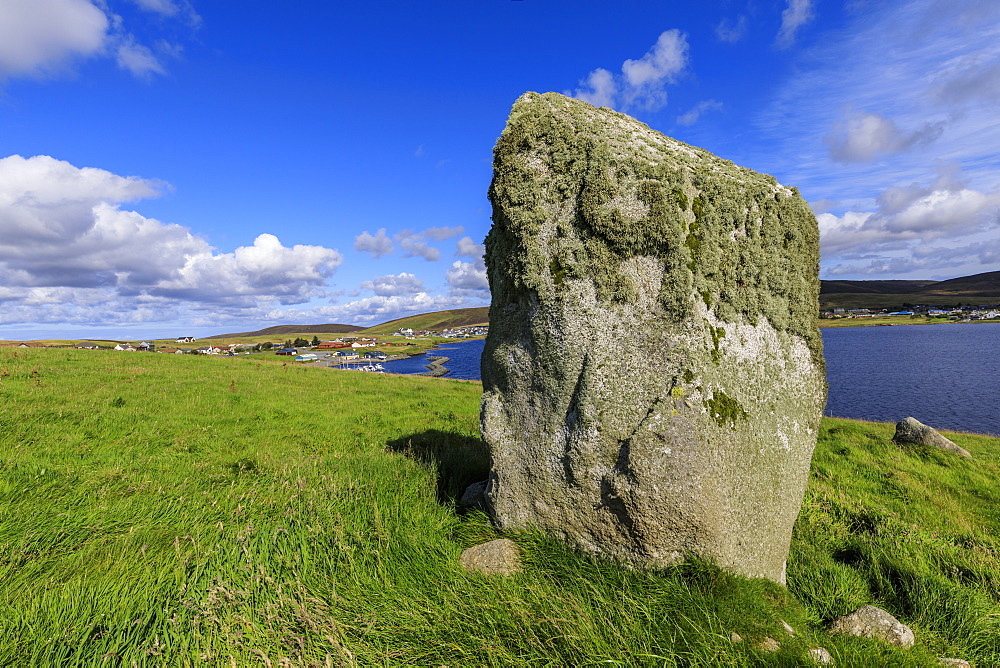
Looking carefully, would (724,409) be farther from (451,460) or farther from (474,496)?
(451,460)

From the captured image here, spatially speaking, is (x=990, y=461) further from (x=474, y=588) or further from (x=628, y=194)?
(x=474, y=588)

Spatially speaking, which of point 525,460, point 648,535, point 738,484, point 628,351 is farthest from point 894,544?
point 525,460

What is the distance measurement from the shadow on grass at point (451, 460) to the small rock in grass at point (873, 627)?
4.41 metres

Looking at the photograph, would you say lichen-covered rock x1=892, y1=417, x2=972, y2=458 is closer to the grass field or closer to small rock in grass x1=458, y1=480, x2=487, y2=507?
the grass field

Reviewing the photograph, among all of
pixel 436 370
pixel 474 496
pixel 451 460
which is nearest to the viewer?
pixel 474 496

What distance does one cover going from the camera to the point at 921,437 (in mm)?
13016

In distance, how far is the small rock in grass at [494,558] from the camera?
15.3 feet

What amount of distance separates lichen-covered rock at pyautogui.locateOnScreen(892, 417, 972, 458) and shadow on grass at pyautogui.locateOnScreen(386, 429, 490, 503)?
12.9 m

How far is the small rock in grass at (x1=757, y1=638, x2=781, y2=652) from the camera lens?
365cm

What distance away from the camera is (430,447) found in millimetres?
9445

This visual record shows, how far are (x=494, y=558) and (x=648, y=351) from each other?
2.84 m

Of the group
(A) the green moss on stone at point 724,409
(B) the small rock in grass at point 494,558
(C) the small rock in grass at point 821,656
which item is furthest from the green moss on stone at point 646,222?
(C) the small rock in grass at point 821,656

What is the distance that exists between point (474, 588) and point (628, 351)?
2.90m

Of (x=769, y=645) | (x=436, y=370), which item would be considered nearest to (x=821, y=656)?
(x=769, y=645)
